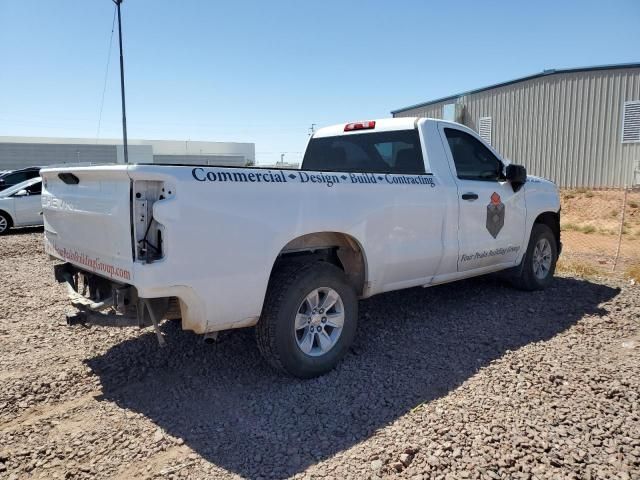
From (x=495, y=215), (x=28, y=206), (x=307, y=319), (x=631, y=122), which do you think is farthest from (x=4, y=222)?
(x=631, y=122)

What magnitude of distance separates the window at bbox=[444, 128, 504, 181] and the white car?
40.6 feet

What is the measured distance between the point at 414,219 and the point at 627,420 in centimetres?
216

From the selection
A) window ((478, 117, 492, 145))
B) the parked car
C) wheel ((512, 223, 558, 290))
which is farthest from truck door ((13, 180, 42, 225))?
window ((478, 117, 492, 145))

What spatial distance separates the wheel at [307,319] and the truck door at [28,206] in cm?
1291

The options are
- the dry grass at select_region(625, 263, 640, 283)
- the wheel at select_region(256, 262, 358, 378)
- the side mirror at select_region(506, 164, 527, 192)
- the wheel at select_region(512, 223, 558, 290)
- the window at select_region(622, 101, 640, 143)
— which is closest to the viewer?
the wheel at select_region(256, 262, 358, 378)

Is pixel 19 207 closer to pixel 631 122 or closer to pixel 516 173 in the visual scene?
pixel 516 173

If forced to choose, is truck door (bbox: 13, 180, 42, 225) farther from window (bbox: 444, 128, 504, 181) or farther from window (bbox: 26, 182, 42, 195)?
window (bbox: 444, 128, 504, 181)

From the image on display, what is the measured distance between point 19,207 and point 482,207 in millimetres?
13398

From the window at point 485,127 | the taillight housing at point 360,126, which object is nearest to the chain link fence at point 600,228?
the window at point 485,127

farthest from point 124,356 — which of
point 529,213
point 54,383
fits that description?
point 529,213

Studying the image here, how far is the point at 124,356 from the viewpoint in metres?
4.45

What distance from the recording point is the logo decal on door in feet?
17.9

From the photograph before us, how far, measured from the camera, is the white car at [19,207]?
14.0 metres

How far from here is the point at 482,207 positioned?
210 inches
